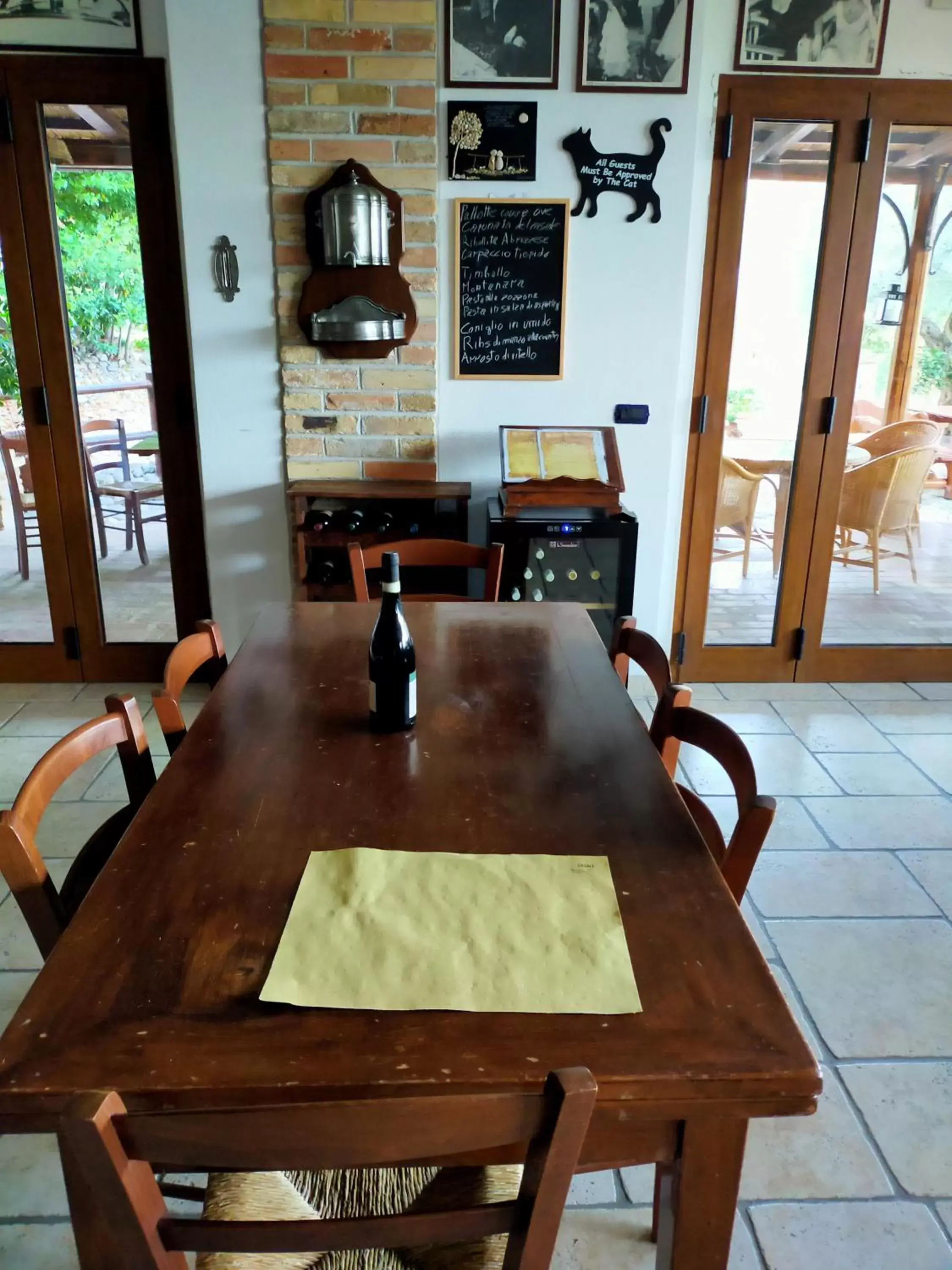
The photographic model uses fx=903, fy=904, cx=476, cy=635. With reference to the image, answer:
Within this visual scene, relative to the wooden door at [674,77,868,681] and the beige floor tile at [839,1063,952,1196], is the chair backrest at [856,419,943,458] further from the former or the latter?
the beige floor tile at [839,1063,952,1196]

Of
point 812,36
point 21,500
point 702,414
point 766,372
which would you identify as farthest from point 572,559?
point 21,500

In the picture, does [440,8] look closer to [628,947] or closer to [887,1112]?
[628,947]

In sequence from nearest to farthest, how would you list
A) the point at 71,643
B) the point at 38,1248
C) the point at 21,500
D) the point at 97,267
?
the point at 38,1248 < the point at 97,267 < the point at 21,500 < the point at 71,643

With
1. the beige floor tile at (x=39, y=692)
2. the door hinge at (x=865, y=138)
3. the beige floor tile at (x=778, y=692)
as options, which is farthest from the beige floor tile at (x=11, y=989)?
the door hinge at (x=865, y=138)

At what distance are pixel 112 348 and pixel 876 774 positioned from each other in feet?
10.5

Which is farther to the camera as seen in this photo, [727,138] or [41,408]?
[41,408]

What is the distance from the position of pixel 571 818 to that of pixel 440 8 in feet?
9.81

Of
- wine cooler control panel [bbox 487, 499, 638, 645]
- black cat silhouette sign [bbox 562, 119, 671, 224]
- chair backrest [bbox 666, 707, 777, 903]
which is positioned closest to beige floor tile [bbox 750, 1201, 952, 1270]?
chair backrest [bbox 666, 707, 777, 903]

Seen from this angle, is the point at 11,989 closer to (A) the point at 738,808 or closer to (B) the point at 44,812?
(B) the point at 44,812

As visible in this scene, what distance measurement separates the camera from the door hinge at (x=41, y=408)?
3.48m

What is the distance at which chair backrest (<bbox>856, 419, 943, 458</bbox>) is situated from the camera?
3.69 metres

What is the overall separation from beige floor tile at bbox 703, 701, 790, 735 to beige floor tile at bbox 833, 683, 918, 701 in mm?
388

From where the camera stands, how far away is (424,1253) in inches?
40.8

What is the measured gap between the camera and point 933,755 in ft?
10.6
